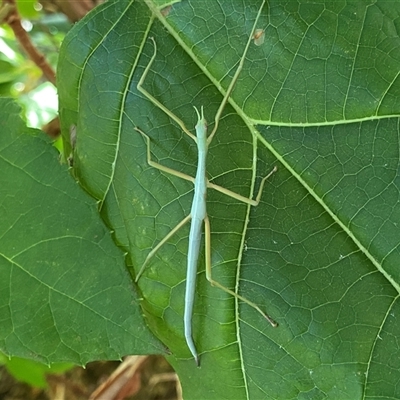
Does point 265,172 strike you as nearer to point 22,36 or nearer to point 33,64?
point 22,36

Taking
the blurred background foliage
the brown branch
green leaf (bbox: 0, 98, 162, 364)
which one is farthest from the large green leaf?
the blurred background foliage

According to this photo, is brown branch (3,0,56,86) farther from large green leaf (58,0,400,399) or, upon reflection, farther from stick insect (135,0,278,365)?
stick insect (135,0,278,365)

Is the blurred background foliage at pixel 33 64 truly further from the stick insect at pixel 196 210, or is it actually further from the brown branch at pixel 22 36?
the stick insect at pixel 196 210

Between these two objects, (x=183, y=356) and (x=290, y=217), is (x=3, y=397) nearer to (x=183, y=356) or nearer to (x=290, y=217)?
(x=183, y=356)

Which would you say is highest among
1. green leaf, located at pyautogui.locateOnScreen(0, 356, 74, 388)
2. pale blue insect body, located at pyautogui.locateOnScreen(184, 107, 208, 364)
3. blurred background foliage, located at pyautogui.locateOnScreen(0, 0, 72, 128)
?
blurred background foliage, located at pyautogui.locateOnScreen(0, 0, 72, 128)

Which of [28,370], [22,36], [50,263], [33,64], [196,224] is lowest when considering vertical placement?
[28,370]

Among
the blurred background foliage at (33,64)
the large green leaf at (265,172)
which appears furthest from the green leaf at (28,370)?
the large green leaf at (265,172)

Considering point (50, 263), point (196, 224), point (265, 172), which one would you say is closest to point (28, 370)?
point (50, 263)

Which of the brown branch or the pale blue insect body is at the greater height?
the brown branch
